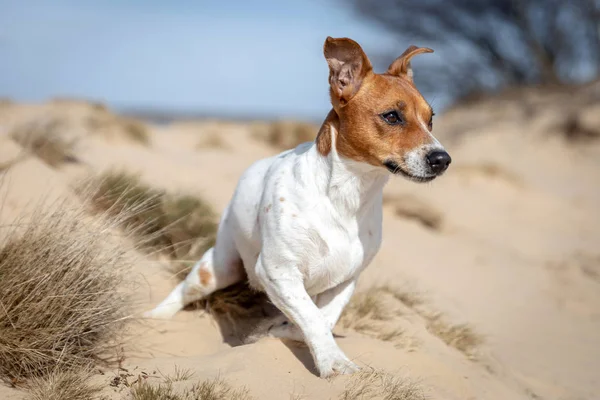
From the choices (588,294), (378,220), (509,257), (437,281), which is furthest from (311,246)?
(509,257)

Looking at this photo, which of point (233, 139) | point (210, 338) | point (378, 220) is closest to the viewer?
Result: point (378, 220)

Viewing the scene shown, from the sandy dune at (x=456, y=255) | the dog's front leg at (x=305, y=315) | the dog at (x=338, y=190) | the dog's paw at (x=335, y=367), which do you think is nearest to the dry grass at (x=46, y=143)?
the sandy dune at (x=456, y=255)

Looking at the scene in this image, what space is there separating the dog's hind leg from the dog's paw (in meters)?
1.29

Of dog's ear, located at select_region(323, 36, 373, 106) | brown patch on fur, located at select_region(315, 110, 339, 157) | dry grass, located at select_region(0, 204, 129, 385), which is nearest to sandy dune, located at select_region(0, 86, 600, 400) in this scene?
dry grass, located at select_region(0, 204, 129, 385)

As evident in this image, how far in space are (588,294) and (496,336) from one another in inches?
81.7

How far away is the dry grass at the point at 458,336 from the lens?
16.9 feet

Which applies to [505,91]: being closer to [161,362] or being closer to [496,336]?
[496,336]

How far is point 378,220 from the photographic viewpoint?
167 inches

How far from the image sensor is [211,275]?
4.84 m

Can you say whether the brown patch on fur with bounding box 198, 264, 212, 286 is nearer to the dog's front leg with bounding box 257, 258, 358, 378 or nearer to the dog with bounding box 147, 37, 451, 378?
the dog with bounding box 147, 37, 451, 378

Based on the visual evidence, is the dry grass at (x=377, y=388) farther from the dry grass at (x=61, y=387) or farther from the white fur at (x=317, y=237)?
the dry grass at (x=61, y=387)

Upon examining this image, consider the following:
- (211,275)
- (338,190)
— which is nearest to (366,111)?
(338,190)

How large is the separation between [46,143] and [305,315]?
4864 mm

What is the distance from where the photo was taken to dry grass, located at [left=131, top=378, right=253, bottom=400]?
3344 millimetres
